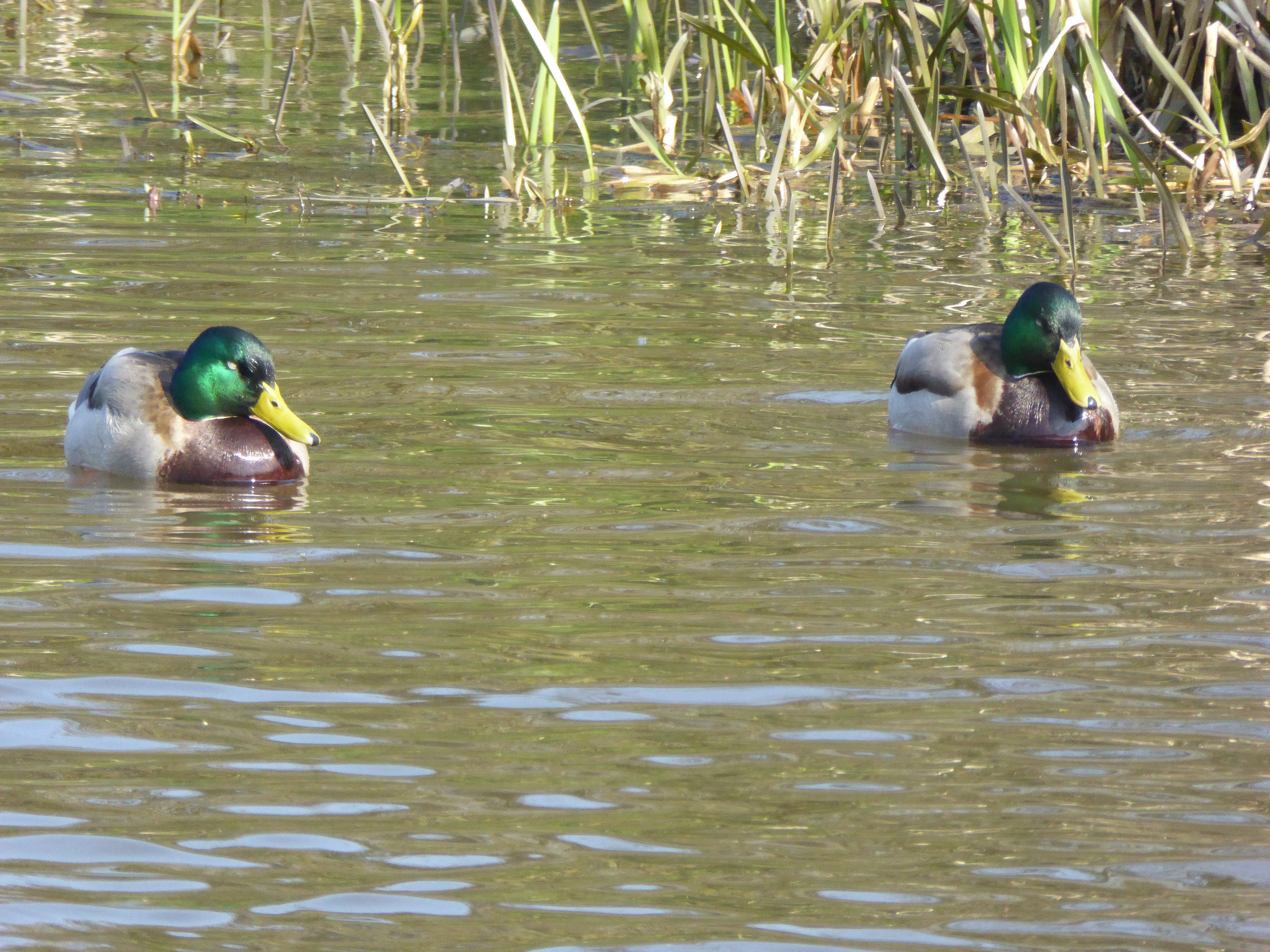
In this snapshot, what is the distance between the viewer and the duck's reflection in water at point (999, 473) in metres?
5.85

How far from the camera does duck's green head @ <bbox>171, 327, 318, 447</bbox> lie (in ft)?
20.1

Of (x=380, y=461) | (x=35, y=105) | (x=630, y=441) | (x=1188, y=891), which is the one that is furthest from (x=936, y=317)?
(x=35, y=105)

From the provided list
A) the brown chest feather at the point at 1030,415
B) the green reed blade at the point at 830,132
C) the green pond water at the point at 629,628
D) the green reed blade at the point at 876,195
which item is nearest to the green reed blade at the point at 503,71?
the green pond water at the point at 629,628

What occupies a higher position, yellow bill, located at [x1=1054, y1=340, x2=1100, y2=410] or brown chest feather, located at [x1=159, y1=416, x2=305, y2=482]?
yellow bill, located at [x1=1054, y1=340, x2=1100, y2=410]

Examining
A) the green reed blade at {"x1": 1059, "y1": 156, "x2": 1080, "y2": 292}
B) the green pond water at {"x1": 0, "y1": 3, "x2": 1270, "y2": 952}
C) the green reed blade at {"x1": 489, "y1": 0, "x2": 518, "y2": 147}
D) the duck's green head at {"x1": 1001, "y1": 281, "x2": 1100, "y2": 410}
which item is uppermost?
the green reed blade at {"x1": 489, "y1": 0, "x2": 518, "y2": 147}

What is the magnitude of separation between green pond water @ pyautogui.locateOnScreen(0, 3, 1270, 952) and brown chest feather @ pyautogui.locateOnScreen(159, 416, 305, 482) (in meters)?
0.12

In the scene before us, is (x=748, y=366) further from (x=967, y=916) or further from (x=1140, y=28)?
(x=967, y=916)

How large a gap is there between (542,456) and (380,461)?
1.63 ft

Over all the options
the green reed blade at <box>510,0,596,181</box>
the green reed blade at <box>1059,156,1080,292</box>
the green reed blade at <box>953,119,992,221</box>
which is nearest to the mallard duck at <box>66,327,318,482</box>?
the green reed blade at <box>510,0,596,181</box>

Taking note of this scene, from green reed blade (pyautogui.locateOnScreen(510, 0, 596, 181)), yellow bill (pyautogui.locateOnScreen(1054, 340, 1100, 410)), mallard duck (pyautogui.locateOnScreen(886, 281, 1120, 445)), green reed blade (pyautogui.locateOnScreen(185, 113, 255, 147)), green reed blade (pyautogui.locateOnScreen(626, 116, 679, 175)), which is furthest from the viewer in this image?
green reed blade (pyautogui.locateOnScreen(185, 113, 255, 147))

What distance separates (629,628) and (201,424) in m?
2.24

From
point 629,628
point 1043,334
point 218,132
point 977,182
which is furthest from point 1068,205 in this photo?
point 218,132

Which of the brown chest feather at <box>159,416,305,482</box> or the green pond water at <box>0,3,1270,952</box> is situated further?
the brown chest feather at <box>159,416,305,482</box>

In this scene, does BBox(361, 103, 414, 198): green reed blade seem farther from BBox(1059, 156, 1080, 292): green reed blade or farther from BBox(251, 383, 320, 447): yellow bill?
BBox(1059, 156, 1080, 292): green reed blade
